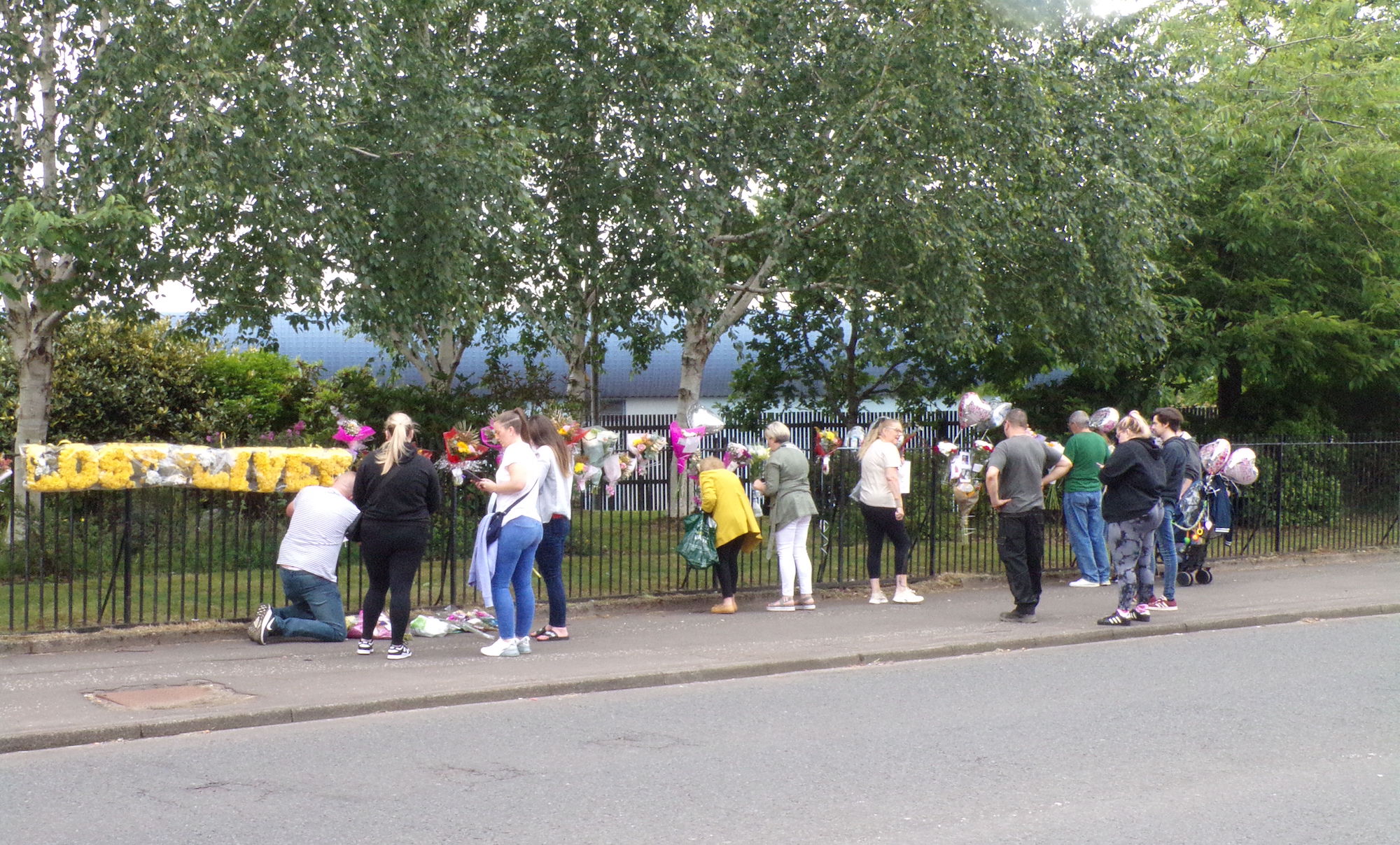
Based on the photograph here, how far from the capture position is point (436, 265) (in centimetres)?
1436

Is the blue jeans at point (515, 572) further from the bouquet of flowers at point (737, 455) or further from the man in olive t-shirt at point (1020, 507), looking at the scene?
the man in olive t-shirt at point (1020, 507)

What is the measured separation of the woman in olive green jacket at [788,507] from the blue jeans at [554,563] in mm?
2442

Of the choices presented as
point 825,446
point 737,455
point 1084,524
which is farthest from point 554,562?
point 1084,524

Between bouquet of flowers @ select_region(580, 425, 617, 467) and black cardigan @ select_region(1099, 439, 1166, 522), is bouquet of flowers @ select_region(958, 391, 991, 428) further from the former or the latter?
bouquet of flowers @ select_region(580, 425, 617, 467)

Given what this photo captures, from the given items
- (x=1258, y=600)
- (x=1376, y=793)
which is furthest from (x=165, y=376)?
(x=1376, y=793)

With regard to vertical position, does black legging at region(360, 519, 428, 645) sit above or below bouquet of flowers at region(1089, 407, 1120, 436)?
below

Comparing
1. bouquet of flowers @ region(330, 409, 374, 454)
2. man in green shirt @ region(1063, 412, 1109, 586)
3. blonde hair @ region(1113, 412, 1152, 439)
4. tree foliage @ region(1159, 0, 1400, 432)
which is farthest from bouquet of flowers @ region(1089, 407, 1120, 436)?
bouquet of flowers @ region(330, 409, 374, 454)

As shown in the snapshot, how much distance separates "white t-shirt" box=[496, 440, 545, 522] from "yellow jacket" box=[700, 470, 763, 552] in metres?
2.62

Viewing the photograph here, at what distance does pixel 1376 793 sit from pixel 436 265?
10704mm

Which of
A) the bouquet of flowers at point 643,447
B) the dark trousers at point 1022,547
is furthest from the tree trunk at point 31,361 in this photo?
the dark trousers at point 1022,547

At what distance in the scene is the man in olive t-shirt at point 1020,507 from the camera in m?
11.3

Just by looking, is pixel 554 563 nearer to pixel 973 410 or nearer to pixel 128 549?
pixel 128 549

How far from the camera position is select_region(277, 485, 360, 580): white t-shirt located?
10.0m

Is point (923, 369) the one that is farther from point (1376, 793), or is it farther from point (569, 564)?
point (1376, 793)
